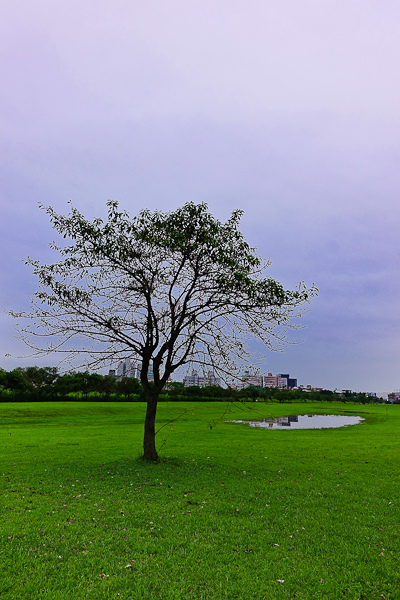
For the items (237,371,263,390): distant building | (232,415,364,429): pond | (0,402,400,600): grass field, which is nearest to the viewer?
(0,402,400,600): grass field

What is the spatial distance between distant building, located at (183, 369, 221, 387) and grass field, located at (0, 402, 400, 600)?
3556 mm

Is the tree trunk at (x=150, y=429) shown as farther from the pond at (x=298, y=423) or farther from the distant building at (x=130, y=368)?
the pond at (x=298, y=423)

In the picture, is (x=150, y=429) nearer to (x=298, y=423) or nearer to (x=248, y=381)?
(x=248, y=381)

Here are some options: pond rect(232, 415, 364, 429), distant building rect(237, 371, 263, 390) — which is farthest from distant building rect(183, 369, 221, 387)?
pond rect(232, 415, 364, 429)

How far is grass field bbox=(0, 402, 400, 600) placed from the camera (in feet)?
18.4

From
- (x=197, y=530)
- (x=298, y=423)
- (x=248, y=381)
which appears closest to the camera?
(x=197, y=530)

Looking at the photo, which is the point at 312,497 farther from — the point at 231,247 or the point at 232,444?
the point at 232,444

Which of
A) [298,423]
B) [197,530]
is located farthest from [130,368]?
[298,423]

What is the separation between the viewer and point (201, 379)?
14.4m

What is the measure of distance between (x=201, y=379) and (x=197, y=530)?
22.6 ft

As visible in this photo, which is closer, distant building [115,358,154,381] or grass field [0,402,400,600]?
grass field [0,402,400,600]

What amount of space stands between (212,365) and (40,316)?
24.7ft

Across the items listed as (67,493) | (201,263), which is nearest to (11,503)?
(67,493)

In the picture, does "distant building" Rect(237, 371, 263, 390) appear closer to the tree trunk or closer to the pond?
the tree trunk
